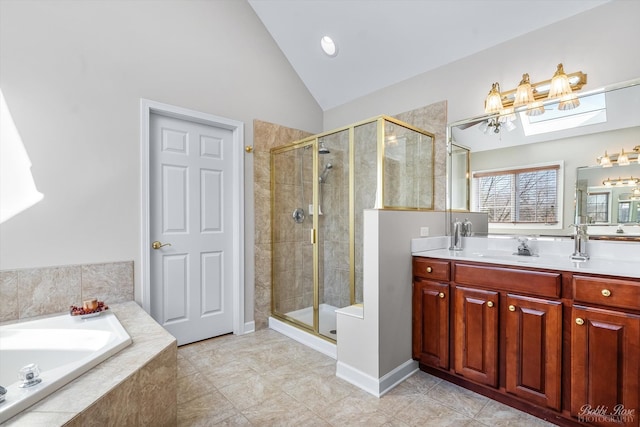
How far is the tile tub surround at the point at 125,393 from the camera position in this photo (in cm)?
104

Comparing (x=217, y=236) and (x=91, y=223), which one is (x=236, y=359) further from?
(x=91, y=223)

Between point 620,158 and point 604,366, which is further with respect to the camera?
point 620,158

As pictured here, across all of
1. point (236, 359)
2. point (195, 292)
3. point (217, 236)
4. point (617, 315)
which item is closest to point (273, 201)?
→ point (217, 236)

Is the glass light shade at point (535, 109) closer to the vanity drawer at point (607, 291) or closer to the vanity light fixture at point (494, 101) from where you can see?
the vanity light fixture at point (494, 101)

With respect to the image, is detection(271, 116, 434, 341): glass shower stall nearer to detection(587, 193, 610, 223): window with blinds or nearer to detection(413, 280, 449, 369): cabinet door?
detection(413, 280, 449, 369): cabinet door

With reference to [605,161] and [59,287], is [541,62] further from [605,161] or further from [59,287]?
[59,287]

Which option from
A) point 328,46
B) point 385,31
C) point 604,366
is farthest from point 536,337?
point 328,46

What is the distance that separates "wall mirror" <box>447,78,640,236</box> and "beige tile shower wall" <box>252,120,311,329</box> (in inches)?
75.4

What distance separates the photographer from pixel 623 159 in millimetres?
1813

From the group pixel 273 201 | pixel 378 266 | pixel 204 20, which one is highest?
pixel 204 20

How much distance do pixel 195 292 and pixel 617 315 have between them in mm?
2902

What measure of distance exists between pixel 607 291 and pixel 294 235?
7.71 feet

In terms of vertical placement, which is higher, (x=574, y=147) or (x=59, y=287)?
(x=574, y=147)

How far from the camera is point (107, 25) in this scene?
7.43ft
